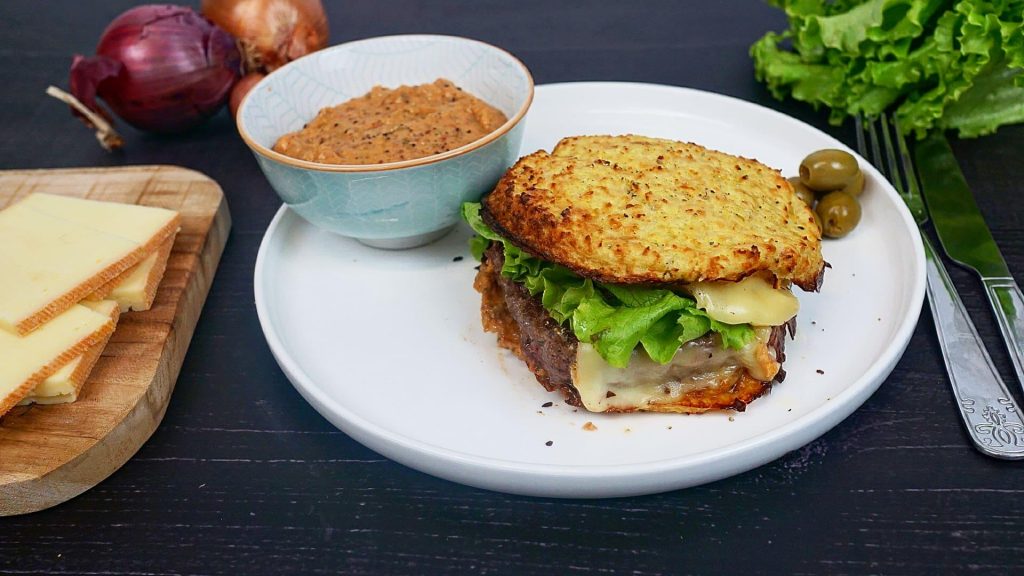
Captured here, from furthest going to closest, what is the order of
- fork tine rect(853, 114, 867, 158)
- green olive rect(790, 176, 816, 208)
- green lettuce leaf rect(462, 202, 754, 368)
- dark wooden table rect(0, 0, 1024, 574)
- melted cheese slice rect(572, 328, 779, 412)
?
fork tine rect(853, 114, 867, 158) < green olive rect(790, 176, 816, 208) < melted cheese slice rect(572, 328, 779, 412) < green lettuce leaf rect(462, 202, 754, 368) < dark wooden table rect(0, 0, 1024, 574)

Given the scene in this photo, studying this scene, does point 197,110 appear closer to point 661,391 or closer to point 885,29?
point 661,391

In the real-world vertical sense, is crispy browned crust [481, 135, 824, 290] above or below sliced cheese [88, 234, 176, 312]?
above

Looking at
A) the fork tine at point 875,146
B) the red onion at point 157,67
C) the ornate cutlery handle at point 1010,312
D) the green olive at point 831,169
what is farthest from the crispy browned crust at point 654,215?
the red onion at point 157,67

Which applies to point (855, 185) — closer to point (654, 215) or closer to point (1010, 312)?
point (1010, 312)

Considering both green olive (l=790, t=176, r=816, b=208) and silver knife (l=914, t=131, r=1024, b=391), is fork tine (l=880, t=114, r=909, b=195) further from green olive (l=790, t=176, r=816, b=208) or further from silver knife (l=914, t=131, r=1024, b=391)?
green olive (l=790, t=176, r=816, b=208)

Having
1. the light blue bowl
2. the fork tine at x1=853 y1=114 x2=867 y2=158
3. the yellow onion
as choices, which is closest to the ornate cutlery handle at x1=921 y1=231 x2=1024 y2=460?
the fork tine at x1=853 y1=114 x2=867 y2=158

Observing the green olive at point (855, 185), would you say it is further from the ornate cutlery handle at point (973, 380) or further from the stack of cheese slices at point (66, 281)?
the stack of cheese slices at point (66, 281)

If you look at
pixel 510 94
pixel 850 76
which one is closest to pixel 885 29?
pixel 850 76
